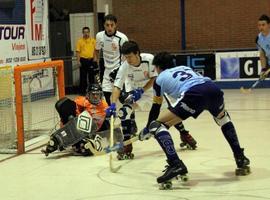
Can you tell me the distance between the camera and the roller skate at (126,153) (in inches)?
254

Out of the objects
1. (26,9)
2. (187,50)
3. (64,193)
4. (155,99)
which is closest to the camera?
(64,193)

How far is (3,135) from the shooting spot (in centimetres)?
752

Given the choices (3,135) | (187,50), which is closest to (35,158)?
(3,135)

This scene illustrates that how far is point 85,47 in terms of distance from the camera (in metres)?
14.7

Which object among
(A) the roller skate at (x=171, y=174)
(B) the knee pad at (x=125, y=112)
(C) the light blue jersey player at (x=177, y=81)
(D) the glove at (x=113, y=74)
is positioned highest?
(C) the light blue jersey player at (x=177, y=81)

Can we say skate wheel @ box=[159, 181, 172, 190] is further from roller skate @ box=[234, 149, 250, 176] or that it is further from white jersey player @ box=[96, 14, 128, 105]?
white jersey player @ box=[96, 14, 128, 105]

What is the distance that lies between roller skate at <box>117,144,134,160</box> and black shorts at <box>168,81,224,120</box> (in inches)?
55.8

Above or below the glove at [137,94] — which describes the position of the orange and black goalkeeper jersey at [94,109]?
below

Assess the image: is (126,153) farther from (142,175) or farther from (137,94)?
(142,175)

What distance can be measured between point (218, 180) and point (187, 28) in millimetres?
12081

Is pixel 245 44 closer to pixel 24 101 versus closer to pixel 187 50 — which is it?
pixel 187 50

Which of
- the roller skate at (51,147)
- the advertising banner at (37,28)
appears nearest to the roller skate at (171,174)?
the roller skate at (51,147)

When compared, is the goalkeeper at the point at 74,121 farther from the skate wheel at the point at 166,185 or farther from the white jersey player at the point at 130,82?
the skate wheel at the point at 166,185

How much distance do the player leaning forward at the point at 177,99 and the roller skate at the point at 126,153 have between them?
1112 mm
